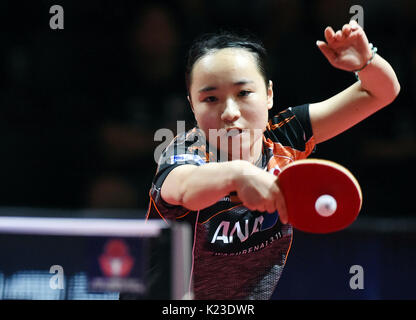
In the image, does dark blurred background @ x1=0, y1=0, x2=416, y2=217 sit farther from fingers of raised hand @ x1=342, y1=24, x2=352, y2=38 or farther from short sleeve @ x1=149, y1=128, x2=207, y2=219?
fingers of raised hand @ x1=342, y1=24, x2=352, y2=38

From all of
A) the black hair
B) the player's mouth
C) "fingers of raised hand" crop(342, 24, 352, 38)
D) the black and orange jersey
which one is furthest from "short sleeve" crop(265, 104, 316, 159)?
"fingers of raised hand" crop(342, 24, 352, 38)

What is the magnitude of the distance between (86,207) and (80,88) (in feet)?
2.55

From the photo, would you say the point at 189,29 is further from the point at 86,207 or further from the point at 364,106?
the point at 364,106

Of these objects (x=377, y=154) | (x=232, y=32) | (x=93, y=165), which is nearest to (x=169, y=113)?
(x=93, y=165)

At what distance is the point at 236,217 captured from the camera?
6.34ft

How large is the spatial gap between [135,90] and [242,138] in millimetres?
2045

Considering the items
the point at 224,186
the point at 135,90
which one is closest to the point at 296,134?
the point at 224,186

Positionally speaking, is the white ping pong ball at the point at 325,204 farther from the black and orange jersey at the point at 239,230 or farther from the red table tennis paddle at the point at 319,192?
the black and orange jersey at the point at 239,230

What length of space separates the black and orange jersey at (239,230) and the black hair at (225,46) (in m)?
0.21

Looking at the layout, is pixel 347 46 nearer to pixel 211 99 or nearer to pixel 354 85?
pixel 354 85

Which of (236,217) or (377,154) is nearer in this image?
(236,217)

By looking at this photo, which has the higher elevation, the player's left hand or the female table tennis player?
the player's left hand

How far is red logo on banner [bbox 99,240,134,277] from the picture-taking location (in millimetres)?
2115

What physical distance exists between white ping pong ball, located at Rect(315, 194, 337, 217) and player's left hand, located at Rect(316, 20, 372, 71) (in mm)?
486
